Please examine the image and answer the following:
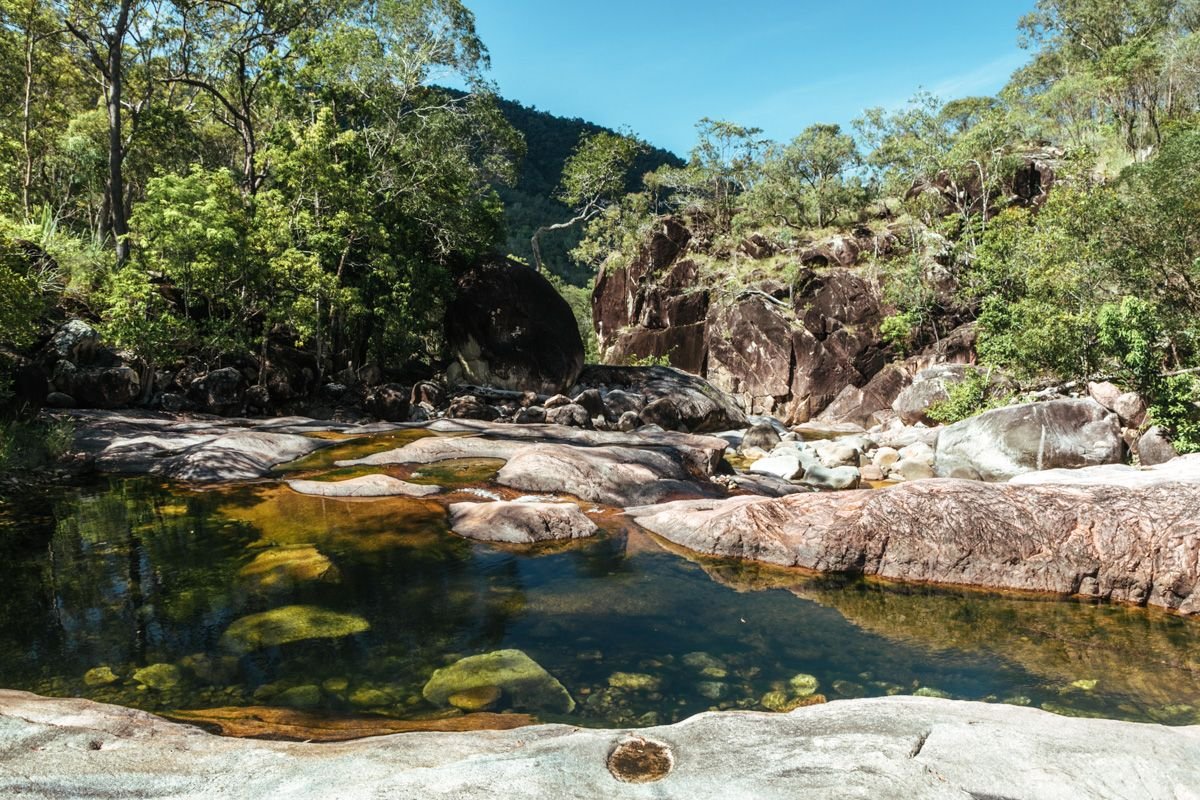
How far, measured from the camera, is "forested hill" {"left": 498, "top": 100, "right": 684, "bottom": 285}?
7428 centimetres

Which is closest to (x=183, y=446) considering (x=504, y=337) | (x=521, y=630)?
(x=521, y=630)

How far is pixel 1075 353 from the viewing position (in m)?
20.6

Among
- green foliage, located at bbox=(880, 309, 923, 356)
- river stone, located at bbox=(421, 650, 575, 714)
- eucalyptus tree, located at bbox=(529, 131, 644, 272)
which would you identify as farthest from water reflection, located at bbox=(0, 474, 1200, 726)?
eucalyptus tree, located at bbox=(529, 131, 644, 272)

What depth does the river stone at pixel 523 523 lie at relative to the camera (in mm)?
10352

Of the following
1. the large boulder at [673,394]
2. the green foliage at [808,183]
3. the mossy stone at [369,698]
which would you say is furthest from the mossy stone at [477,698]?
the green foliage at [808,183]

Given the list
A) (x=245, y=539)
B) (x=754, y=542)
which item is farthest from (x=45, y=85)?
(x=754, y=542)

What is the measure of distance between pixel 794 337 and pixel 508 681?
3791 centimetres

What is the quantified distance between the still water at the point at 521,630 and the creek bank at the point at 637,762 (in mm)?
1250

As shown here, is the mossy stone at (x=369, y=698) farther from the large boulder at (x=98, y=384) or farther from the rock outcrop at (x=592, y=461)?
the large boulder at (x=98, y=384)

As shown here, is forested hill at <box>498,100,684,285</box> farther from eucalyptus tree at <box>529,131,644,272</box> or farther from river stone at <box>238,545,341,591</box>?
river stone at <box>238,545,341,591</box>

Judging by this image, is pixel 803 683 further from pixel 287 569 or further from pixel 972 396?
pixel 972 396

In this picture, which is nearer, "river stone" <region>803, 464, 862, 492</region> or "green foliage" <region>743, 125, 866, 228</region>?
"river stone" <region>803, 464, 862, 492</region>

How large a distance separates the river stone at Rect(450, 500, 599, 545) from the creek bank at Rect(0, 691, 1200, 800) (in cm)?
585

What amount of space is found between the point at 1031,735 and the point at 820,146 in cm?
5135
